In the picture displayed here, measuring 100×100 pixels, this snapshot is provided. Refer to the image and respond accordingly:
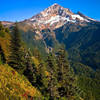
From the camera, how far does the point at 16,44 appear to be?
36656 millimetres

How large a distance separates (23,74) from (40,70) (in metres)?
5.24

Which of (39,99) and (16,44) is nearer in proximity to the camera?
(39,99)

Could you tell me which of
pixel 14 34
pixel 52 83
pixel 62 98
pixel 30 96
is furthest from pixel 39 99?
pixel 14 34

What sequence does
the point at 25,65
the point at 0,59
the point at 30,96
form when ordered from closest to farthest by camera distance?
1. the point at 30,96
2. the point at 0,59
3. the point at 25,65

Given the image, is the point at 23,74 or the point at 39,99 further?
the point at 23,74

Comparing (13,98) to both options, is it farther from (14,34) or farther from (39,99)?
(14,34)

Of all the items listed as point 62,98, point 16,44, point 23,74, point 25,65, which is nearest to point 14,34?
point 16,44

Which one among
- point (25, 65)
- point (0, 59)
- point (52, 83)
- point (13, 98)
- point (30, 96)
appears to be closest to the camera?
point (13, 98)

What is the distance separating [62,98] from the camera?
117 feet

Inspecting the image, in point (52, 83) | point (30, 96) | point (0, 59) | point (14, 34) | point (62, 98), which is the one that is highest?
point (14, 34)

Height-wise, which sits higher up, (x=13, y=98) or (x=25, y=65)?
(x=25, y=65)

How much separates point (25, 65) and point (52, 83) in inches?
432

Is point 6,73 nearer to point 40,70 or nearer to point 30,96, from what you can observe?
point 30,96

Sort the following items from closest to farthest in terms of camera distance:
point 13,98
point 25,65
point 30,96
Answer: point 13,98, point 30,96, point 25,65
